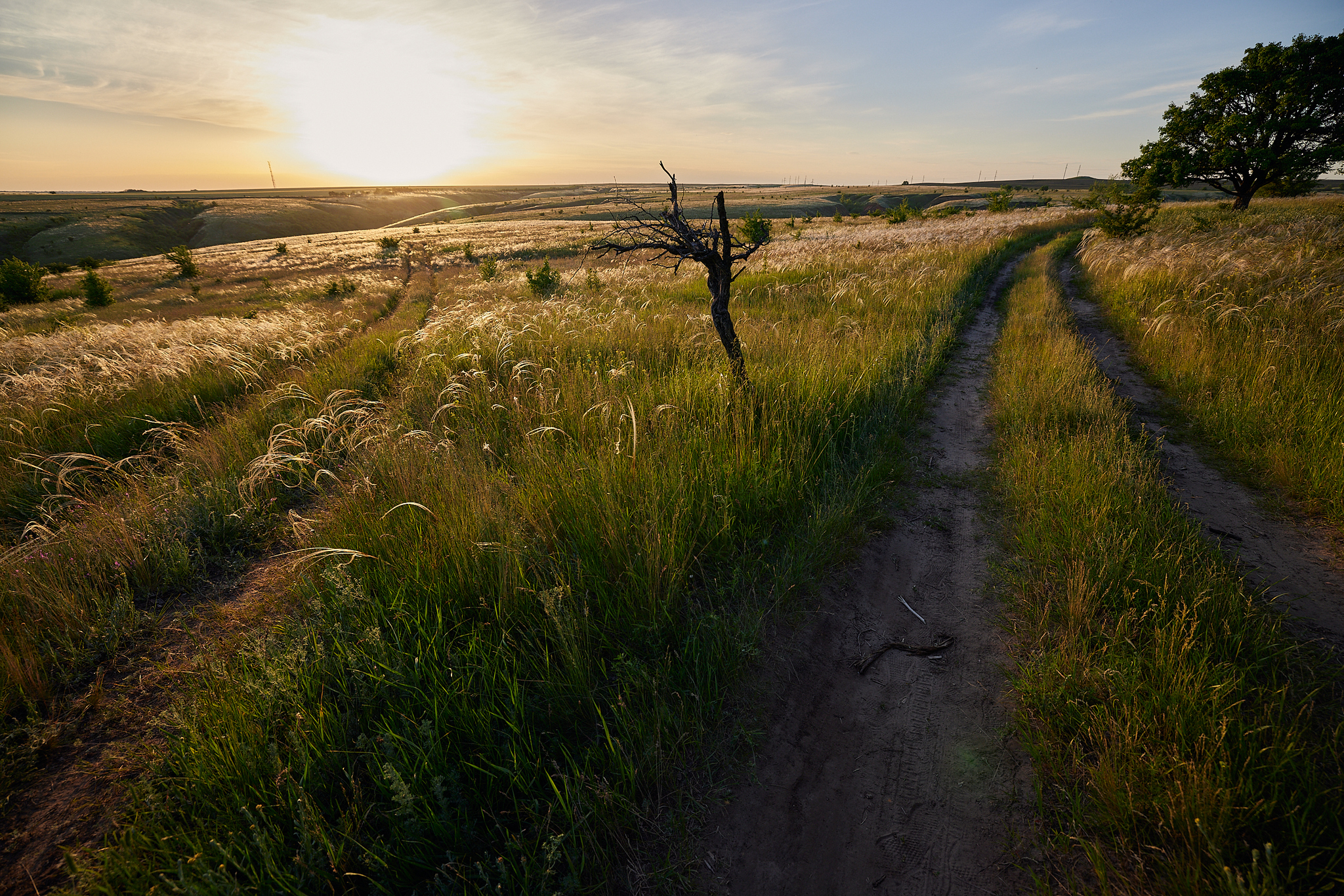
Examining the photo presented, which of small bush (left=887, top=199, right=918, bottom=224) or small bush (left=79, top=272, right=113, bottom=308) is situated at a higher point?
small bush (left=887, top=199, right=918, bottom=224)

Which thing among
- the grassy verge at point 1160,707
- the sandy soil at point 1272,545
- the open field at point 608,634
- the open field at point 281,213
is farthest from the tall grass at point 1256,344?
the open field at point 281,213

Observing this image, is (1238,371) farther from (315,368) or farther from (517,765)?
(315,368)

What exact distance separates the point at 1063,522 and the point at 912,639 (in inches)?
64.0

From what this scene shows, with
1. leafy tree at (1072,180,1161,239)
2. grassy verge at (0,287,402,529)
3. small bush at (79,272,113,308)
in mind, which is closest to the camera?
grassy verge at (0,287,402,529)

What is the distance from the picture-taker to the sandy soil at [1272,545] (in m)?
2.96

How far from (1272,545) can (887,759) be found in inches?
151

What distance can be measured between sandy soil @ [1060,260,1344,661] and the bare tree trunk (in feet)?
12.8

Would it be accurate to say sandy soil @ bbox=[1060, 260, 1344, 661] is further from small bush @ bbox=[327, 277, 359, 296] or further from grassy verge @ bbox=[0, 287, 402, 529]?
small bush @ bbox=[327, 277, 359, 296]

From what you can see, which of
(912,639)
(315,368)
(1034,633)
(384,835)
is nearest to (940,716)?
(912,639)

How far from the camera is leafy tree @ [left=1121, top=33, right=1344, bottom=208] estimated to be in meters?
28.8

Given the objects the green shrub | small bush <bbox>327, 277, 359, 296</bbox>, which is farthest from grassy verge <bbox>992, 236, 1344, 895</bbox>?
the green shrub

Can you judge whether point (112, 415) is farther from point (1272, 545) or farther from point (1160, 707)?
point (1272, 545)

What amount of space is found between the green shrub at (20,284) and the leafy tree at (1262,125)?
65.2m

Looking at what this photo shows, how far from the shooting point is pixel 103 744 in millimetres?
2316
